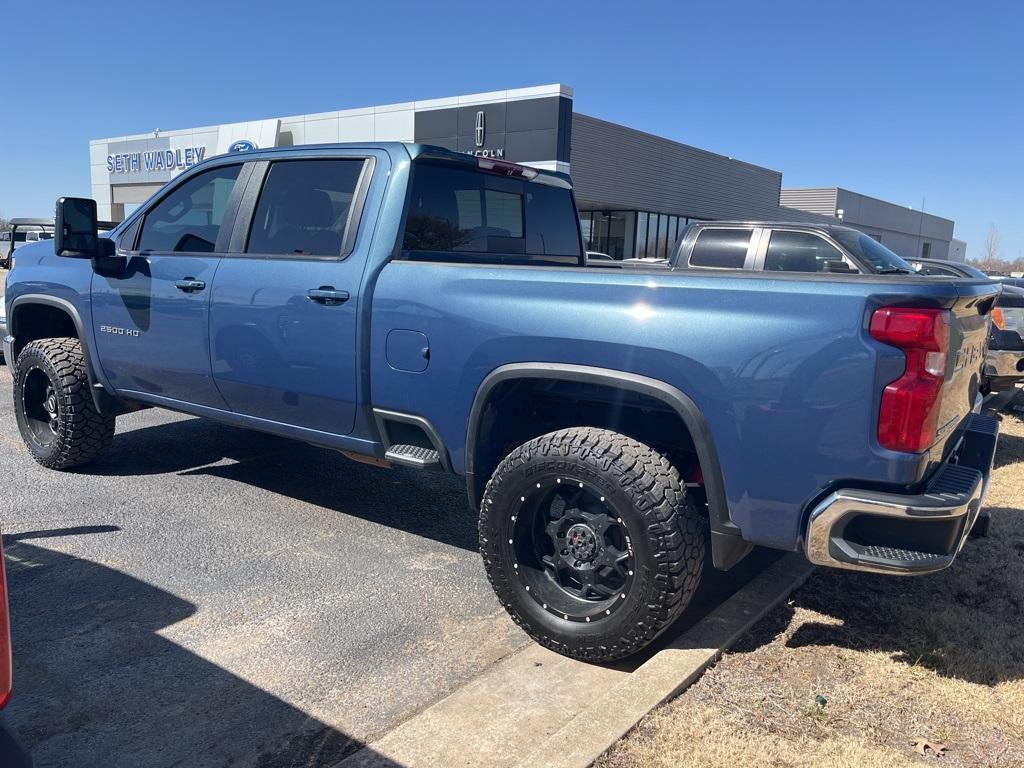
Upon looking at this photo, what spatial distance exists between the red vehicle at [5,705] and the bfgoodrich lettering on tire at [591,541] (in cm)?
180

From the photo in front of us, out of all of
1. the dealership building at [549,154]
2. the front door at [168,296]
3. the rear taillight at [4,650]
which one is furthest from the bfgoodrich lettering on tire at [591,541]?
the dealership building at [549,154]

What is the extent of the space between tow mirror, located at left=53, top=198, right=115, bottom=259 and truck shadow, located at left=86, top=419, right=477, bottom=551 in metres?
1.63

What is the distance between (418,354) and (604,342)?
89 cm

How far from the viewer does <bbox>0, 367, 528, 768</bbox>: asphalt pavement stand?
2.75m

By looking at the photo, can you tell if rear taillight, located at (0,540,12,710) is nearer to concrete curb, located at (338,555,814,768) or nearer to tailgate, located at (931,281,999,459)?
concrete curb, located at (338,555,814,768)

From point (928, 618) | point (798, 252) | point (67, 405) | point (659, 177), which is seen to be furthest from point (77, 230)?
point (659, 177)

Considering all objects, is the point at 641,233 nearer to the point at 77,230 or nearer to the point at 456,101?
the point at 456,101

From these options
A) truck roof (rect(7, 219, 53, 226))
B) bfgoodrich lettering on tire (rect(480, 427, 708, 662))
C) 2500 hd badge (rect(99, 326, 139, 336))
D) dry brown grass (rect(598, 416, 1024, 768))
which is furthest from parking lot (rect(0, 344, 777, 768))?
truck roof (rect(7, 219, 53, 226))

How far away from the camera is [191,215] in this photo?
4684mm

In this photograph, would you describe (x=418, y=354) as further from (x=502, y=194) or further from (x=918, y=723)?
(x=918, y=723)

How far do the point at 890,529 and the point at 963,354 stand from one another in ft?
2.33

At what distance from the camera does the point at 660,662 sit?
301 centimetres

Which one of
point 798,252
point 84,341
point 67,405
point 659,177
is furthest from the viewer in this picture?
point 659,177

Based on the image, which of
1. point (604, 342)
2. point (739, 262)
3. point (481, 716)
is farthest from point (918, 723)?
point (739, 262)
